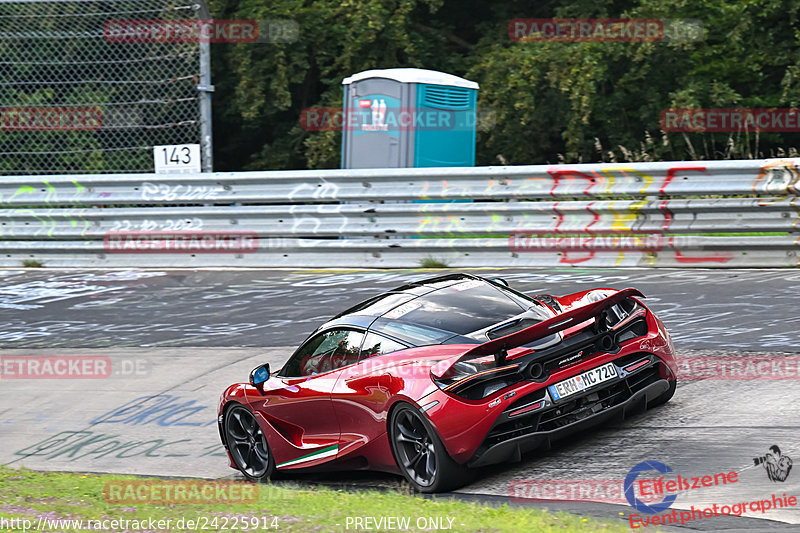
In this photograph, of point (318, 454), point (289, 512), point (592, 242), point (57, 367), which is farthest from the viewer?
point (592, 242)

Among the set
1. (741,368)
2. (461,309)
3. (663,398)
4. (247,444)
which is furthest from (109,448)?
(741,368)

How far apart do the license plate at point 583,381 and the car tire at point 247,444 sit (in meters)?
2.18

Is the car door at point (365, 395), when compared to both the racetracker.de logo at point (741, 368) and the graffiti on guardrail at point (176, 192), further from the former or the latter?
the graffiti on guardrail at point (176, 192)

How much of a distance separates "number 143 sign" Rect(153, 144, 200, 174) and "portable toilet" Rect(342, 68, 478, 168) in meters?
2.48

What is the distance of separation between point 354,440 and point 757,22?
56.9 feet

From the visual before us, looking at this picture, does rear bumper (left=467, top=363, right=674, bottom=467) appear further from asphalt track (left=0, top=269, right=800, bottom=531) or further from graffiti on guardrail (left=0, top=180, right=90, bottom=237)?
graffiti on guardrail (left=0, top=180, right=90, bottom=237)

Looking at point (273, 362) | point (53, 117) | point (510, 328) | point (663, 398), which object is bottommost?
point (273, 362)

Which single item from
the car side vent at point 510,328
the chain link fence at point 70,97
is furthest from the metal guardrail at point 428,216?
the car side vent at point 510,328

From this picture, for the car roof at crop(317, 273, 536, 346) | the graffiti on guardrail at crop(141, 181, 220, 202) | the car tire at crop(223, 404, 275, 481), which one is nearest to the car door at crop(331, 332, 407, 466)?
the car roof at crop(317, 273, 536, 346)

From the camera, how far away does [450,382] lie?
5988 mm

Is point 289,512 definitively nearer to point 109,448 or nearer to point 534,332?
point 534,332

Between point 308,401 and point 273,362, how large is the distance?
2848 mm

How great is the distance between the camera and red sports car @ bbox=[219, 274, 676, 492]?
19.7 ft

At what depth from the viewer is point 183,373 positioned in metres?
9.98
